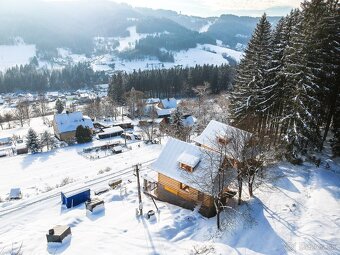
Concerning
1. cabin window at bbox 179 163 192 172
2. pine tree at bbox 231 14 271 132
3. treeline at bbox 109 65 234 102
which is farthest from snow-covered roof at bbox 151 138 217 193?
treeline at bbox 109 65 234 102

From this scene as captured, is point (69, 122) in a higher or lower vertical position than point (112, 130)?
higher

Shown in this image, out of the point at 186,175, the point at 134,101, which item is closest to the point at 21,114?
the point at 134,101

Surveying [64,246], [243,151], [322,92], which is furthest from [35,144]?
[322,92]

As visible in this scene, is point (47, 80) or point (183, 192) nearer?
point (183, 192)

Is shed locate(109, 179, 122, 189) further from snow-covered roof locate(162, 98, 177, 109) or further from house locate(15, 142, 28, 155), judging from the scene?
snow-covered roof locate(162, 98, 177, 109)

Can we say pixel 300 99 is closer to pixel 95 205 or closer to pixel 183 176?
pixel 183 176

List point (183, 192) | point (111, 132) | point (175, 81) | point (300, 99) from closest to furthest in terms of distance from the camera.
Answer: point (183, 192) < point (300, 99) < point (111, 132) < point (175, 81)
